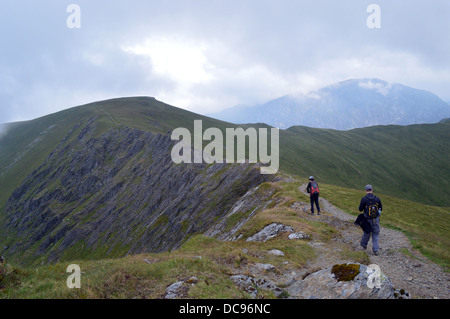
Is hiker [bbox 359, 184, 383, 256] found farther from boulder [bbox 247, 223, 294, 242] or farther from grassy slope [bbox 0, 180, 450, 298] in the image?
boulder [bbox 247, 223, 294, 242]

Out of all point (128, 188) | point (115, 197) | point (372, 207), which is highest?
point (372, 207)

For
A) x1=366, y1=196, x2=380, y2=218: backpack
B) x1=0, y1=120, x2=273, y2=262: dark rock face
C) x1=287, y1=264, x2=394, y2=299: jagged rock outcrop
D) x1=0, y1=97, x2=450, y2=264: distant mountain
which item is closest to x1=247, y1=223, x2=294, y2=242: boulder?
x1=366, y1=196, x2=380, y2=218: backpack

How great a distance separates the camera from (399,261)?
14406 mm

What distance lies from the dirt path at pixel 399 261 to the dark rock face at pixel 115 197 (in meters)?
32.4

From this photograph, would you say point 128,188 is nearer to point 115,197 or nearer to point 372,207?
point 115,197

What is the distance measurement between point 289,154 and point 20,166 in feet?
684

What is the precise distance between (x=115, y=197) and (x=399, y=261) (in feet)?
357

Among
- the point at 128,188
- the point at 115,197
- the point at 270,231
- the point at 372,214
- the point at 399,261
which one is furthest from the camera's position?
the point at 115,197

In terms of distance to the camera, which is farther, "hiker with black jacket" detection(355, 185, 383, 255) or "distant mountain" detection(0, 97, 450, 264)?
"distant mountain" detection(0, 97, 450, 264)

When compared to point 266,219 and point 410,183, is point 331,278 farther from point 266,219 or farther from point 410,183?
point 410,183

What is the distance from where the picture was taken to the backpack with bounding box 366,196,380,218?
15328 mm

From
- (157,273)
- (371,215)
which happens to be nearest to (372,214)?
(371,215)

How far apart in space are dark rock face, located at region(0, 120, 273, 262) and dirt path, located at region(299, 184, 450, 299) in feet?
106
